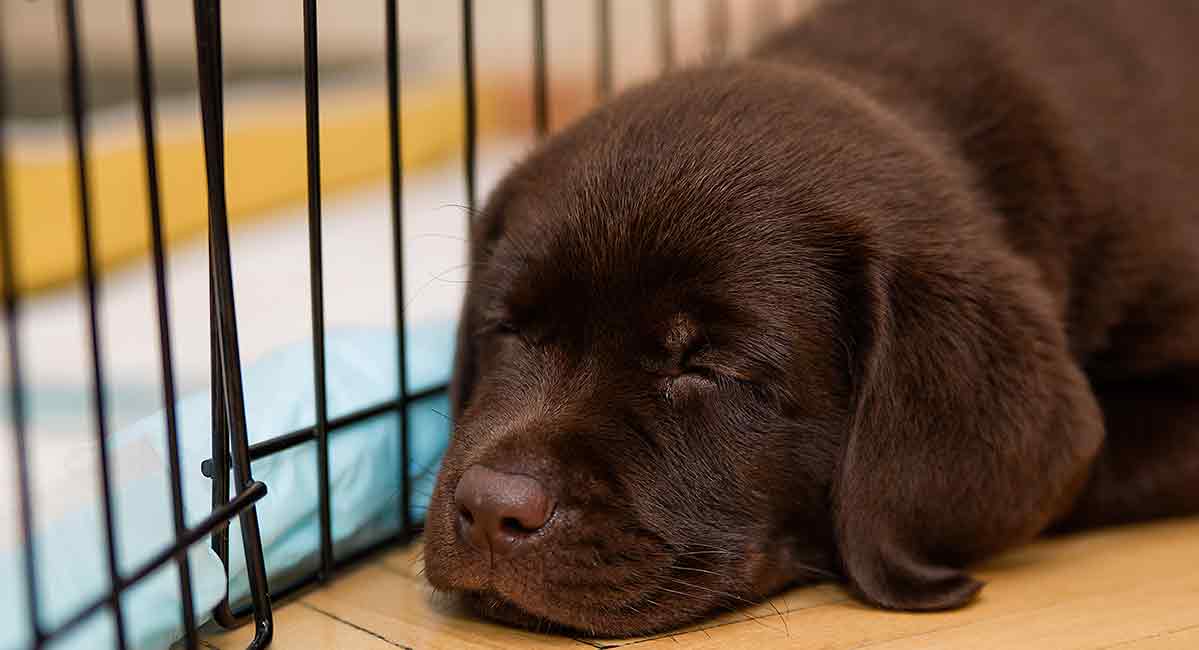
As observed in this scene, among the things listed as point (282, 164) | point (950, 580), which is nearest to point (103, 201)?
point (282, 164)

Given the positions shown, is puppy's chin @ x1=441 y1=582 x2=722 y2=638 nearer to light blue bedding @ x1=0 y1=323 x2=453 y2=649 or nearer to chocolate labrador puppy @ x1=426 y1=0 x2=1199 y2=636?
chocolate labrador puppy @ x1=426 y1=0 x2=1199 y2=636

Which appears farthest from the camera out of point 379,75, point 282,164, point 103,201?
point 379,75

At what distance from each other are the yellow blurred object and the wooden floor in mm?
1183

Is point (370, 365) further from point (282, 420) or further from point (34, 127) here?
point (34, 127)

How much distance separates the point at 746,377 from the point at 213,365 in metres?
0.67

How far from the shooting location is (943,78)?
2242 millimetres

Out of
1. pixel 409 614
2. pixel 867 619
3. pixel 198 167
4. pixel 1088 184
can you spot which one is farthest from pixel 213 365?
pixel 198 167

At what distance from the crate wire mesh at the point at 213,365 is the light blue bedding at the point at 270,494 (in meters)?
0.03

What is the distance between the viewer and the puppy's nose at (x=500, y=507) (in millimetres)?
1498

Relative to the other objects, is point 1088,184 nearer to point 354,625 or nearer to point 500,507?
point 500,507

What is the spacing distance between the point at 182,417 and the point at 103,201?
1824mm

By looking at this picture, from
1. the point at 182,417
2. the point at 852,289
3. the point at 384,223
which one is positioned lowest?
the point at 384,223

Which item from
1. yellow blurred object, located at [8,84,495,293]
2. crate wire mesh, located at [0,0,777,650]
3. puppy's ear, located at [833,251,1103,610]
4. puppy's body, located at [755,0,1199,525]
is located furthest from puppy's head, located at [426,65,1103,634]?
yellow blurred object, located at [8,84,495,293]

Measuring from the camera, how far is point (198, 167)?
379 centimetres
